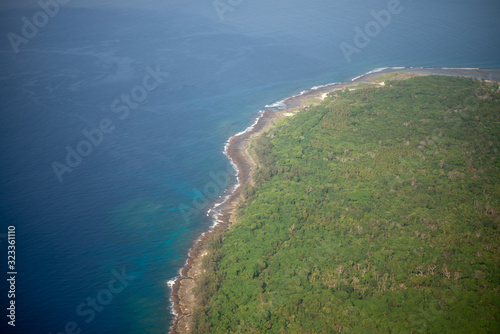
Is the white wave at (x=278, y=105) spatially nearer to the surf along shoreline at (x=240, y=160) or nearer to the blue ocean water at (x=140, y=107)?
the surf along shoreline at (x=240, y=160)

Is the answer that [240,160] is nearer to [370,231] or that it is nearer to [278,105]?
[278,105]

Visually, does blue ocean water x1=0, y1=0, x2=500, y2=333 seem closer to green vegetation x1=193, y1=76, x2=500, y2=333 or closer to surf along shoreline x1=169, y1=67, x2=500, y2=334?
surf along shoreline x1=169, y1=67, x2=500, y2=334

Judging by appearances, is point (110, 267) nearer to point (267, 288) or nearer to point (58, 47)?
point (267, 288)

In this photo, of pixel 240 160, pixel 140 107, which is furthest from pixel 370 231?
pixel 140 107

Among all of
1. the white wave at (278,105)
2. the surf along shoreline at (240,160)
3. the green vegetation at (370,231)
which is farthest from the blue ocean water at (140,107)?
the green vegetation at (370,231)

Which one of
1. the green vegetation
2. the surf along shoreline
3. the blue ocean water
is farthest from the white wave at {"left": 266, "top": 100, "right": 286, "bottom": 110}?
the green vegetation

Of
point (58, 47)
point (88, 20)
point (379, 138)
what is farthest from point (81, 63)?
point (379, 138)
